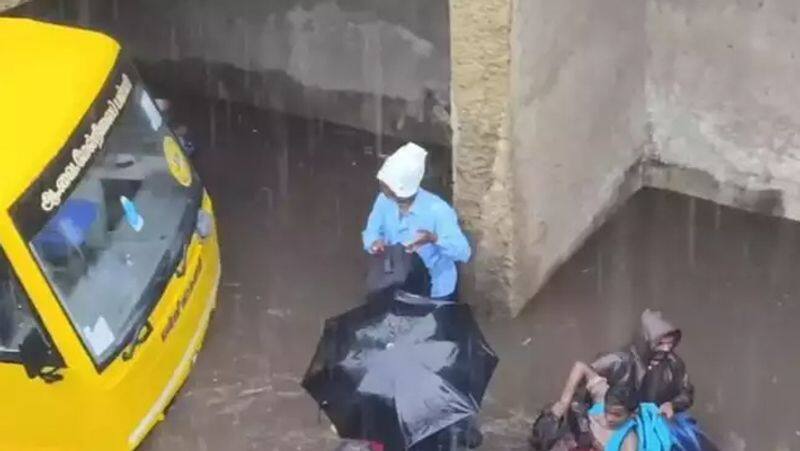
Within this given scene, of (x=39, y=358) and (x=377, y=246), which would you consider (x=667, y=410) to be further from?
(x=39, y=358)

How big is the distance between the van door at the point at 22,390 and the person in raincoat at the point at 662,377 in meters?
2.52

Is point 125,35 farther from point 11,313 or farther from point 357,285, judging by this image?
point 11,313

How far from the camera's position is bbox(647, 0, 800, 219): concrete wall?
7980 mm

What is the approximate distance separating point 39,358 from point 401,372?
174 cm

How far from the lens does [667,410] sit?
236 inches

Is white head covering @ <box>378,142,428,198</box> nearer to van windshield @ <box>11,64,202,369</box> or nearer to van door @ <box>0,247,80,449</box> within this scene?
van windshield @ <box>11,64,202,369</box>

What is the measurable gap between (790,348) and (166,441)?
132 inches

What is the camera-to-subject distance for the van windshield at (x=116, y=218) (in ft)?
20.4

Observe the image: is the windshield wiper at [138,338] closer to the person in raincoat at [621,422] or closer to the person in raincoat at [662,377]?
the person in raincoat at [621,422]

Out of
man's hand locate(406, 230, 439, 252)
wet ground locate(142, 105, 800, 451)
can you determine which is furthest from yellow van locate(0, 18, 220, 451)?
man's hand locate(406, 230, 439, 252)

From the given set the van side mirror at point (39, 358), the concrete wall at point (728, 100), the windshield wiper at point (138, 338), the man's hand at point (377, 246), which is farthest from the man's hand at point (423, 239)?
the concrete wall at point (728, 100)

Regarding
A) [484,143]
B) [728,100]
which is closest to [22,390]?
[484,143]

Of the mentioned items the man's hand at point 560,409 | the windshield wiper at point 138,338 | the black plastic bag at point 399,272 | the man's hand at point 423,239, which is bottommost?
the man's hand at point 560,409

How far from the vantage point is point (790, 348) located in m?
7.40
